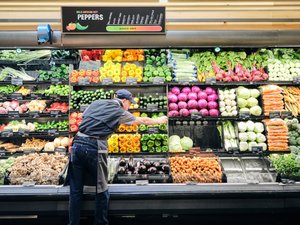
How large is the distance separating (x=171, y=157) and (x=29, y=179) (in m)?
1.97

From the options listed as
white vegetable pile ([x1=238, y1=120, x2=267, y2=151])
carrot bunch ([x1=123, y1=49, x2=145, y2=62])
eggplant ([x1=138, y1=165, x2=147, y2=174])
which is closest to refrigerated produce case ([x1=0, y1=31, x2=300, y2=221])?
eggplant ([x1=138, y1=165, x2=147, y2=174])

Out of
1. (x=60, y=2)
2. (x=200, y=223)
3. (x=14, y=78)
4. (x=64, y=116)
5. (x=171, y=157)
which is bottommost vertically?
(x=200, y=223)

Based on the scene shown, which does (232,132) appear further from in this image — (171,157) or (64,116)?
(64,116)

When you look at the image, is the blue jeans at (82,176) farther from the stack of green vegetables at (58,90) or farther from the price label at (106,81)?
the stack of green vegetables at (58,90)

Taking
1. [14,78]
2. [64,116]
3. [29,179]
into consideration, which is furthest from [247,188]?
[14,78]

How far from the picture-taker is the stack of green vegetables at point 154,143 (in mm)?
5492

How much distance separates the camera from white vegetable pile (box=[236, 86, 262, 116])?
5.56m

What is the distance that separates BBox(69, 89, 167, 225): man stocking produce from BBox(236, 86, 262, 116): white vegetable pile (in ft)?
8.39

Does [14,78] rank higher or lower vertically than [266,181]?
higher

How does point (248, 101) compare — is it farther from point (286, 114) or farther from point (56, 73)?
point (56, 73)

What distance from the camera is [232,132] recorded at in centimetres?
566

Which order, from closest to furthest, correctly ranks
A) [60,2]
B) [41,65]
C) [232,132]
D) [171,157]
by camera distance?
[60,2]
[171,157]
[232,132]
[41,65]

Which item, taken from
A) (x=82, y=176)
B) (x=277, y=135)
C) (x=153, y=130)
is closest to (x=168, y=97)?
(x=153, y=130)

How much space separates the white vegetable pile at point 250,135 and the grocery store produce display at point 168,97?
0.05 feet
